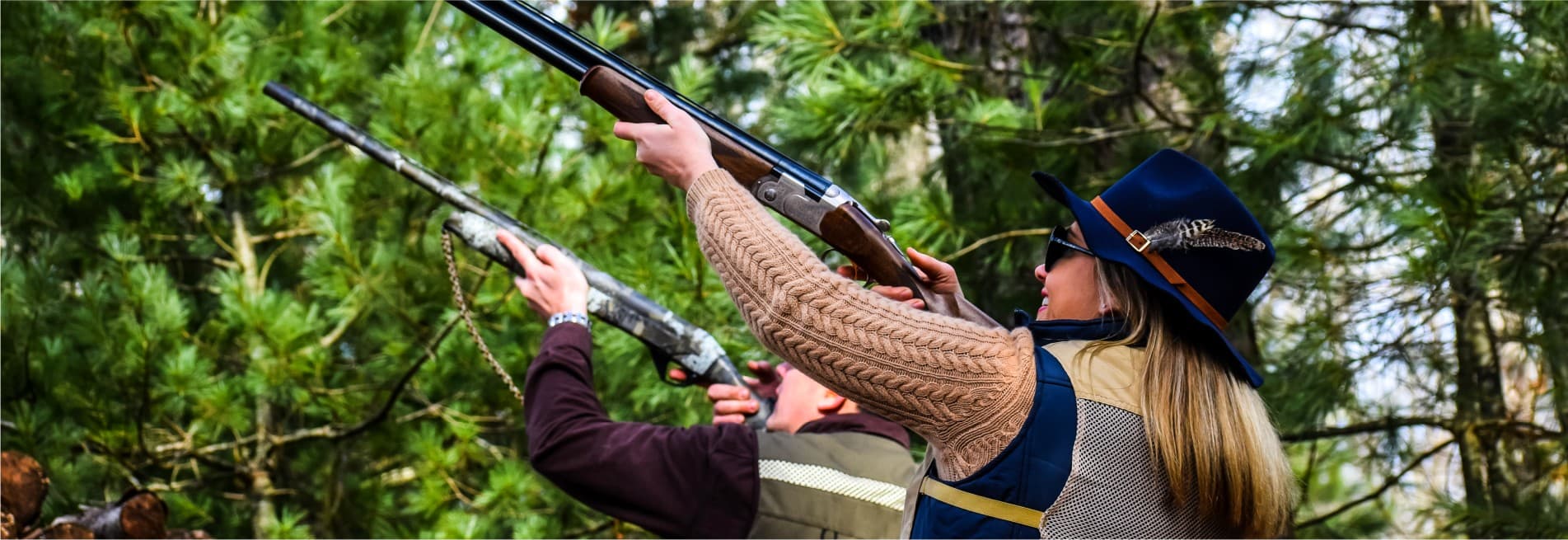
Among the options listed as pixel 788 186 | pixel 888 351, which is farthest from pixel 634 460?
pixel 888 351

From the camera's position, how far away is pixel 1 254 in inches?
212

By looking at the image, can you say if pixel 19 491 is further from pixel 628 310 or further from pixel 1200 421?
pixel 1200 421

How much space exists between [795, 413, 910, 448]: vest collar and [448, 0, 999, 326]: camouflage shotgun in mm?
810

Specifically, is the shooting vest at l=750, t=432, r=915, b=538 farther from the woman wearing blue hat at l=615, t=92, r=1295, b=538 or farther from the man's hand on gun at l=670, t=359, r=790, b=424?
the woman wearing blue hat at l=615, t=92, r=1295, b=538

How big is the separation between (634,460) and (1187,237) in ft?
4.46

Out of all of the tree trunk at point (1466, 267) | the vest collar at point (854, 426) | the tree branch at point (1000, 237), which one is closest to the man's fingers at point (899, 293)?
the vest collar at point (854, 426)

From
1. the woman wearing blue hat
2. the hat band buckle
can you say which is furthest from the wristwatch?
the hat band buckle

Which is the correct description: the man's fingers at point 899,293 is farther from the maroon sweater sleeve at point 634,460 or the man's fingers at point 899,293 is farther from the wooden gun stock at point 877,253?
the maroon sweater sleeve at point 634,460

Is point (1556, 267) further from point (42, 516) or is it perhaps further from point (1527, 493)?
point (42, 516)

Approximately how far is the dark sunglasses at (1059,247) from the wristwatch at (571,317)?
133 cm

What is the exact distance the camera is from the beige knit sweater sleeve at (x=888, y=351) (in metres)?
1.92

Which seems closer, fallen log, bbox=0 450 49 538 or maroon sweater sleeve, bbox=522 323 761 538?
maroon sweater sleeve, bbox=522 323 761 538

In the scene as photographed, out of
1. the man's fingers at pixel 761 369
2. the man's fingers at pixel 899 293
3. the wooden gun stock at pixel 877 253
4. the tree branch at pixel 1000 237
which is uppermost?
the tree branch at pixel 1000 237

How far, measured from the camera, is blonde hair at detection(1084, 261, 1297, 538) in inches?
77.8
